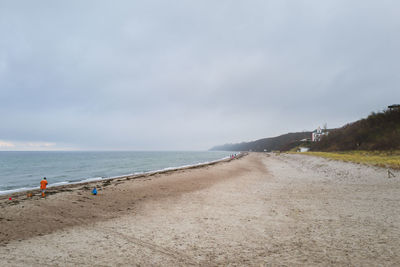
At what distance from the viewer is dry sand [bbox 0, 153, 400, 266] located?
4609 millimetres

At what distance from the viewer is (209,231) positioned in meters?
6.32

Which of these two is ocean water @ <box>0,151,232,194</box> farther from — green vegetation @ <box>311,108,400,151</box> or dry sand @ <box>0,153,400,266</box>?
green vegetation @ <box>311,108,400,151</box>

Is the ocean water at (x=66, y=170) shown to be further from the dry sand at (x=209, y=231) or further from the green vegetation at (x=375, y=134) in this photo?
the green vegetation at (x=375, y=134)

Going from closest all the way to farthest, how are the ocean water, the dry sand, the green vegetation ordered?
the dry sand, the ocean water, the green vegetation

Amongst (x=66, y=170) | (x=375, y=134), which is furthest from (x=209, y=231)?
(x=375, y=134)

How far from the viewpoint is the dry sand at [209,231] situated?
4.61 m

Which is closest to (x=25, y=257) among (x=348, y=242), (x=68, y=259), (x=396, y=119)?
(x=68, y=259)

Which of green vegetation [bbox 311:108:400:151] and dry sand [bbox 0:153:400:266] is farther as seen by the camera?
green vegetation [bbox 311:108:400:151]

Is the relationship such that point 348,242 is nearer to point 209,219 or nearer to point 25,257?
point 209,219

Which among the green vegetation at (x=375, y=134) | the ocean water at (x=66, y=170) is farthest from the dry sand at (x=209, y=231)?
the green vegetation at (x=375, y=134)

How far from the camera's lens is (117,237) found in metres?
6.06

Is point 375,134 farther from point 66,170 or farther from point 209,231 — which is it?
point 66,170

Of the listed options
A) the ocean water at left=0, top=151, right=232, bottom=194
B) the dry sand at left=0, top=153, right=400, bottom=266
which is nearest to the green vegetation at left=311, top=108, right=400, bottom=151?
the dry sand at left=0, top=153, right=400, bottom=266

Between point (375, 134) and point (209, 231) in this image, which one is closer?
point (209, 231)
